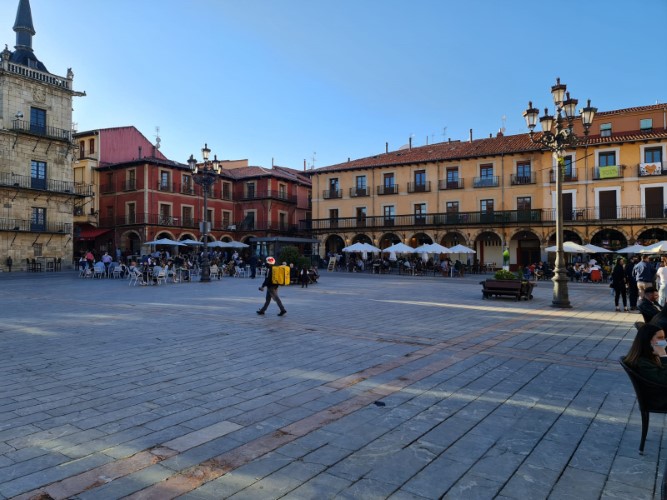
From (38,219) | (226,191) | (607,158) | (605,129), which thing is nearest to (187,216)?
(226,191)

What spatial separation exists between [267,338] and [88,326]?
359 cm

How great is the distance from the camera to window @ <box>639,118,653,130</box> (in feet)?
102

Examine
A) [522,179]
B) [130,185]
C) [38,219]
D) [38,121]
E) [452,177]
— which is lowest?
[38,219]

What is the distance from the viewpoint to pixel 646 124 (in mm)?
31062

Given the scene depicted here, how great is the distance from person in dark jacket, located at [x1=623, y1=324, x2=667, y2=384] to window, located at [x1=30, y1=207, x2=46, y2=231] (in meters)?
35.2

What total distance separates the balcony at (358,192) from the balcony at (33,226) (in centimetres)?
2258

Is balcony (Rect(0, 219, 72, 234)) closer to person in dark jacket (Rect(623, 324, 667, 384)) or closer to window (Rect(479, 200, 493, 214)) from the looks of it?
window (Rect(479, 200, 493, 214))

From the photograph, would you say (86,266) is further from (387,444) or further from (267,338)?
(387,444)

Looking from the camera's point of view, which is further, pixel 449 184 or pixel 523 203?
pixel 449 184

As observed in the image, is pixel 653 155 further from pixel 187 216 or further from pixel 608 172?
pixel 187 216

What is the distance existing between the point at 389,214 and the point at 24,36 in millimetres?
31310

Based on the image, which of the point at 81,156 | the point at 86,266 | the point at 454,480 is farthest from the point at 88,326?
the point at 81,156

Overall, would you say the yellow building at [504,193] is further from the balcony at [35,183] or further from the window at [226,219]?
the balcony at [35,183]

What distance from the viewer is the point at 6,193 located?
29078 mm
